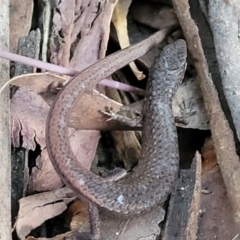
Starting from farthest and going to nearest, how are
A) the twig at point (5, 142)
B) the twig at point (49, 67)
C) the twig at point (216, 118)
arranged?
1. the twig at point (49, 67)
2. the twig at point (216, 118)
3. the twig at point (5, 142)

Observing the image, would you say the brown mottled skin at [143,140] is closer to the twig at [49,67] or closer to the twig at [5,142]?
the twig at [49,67]

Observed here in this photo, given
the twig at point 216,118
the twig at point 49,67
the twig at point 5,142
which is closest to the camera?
the twig at point 5,142

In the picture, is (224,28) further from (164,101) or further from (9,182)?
(9,182)

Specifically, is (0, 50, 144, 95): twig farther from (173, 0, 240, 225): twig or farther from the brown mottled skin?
(173, 0, 240, 225): twig


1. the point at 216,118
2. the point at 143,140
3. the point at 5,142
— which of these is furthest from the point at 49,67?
the point at 216,118

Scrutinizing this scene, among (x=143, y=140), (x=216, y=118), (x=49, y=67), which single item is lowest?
(x=143, y=140)

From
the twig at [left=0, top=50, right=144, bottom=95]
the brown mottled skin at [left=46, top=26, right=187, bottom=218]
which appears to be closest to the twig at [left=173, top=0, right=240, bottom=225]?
the brown mottled skin at [left=46, top=26, right=187, bottom=218]

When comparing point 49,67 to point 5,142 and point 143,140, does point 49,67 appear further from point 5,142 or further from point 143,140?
point 143,140

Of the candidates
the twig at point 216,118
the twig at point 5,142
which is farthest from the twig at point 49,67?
the twig at point 216,118

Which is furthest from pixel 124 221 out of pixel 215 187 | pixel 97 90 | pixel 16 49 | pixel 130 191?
pixel 16 49
